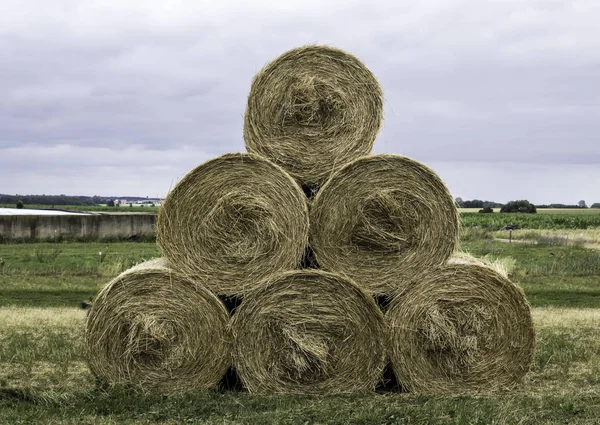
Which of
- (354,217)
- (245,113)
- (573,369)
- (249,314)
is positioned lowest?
(573,369)

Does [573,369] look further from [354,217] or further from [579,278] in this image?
[579,278]

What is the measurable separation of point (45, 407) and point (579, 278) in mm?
15940

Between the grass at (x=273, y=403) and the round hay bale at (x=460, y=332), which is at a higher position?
the round hay bale at (x=460, y=332)

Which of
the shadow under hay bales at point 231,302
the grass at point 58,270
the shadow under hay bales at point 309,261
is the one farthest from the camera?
the grass at point 58,270

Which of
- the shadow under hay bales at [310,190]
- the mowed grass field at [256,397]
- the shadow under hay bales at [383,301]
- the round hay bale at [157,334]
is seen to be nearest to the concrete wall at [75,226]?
the mowed grass field at [256,397]

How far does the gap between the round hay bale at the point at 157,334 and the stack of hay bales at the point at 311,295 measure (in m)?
0.01

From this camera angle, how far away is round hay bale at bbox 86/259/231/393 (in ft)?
25.6

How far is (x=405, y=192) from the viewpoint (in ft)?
25.7

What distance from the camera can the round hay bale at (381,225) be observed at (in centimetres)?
782

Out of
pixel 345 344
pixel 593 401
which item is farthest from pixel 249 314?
pixel 593 401

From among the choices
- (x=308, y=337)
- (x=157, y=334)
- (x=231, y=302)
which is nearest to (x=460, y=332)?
(x=308, y=337)

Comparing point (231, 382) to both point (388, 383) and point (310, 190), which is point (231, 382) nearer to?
point (388, 383)

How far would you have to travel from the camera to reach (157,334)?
25.6 feet

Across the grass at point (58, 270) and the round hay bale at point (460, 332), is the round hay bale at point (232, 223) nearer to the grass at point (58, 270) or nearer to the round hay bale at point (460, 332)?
the round hay bale at point (460, 332)
